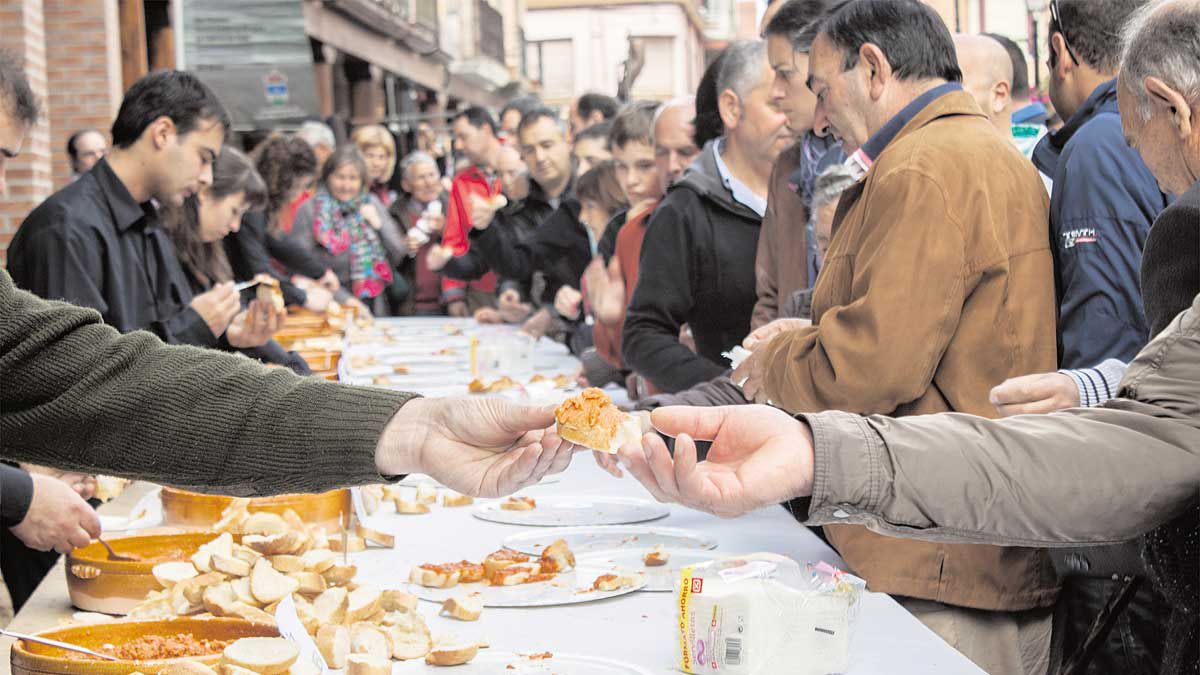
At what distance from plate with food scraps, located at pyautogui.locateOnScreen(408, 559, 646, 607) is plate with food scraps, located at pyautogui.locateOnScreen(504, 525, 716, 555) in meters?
0.22

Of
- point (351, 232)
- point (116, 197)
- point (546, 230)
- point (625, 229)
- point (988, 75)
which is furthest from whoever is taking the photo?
point (351, 232)

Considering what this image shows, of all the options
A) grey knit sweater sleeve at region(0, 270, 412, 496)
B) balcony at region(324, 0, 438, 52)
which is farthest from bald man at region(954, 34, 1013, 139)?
balcony at region(324, 0, 438, 52)

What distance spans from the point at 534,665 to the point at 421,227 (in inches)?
325

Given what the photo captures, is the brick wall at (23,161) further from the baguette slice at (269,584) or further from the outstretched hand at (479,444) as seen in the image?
the outstretched hand at (479,444)

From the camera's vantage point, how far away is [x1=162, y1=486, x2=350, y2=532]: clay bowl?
270 centimetres

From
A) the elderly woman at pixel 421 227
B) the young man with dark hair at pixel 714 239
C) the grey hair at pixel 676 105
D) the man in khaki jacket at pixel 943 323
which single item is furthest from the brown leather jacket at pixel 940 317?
the elderly woman at pixel 421 227

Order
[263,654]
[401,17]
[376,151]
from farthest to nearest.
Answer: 1. [401,17]
2. [376,151]
3. [263,654]

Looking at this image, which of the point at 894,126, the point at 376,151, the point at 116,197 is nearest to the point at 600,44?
the point at 376,151

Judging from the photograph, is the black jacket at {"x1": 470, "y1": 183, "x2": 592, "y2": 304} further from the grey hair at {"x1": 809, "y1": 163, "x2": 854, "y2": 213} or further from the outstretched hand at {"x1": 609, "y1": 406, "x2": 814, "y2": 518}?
the outstretched hand at {"x1": 609, "y1": 406, "x2": 814, "y2": 518}

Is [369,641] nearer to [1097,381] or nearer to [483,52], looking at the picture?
[1097,381]

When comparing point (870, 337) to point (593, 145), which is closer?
point (870, 337)

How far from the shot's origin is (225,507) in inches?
108

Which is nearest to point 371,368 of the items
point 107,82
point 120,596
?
point 120,596

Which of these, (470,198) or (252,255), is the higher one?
(470,198)
